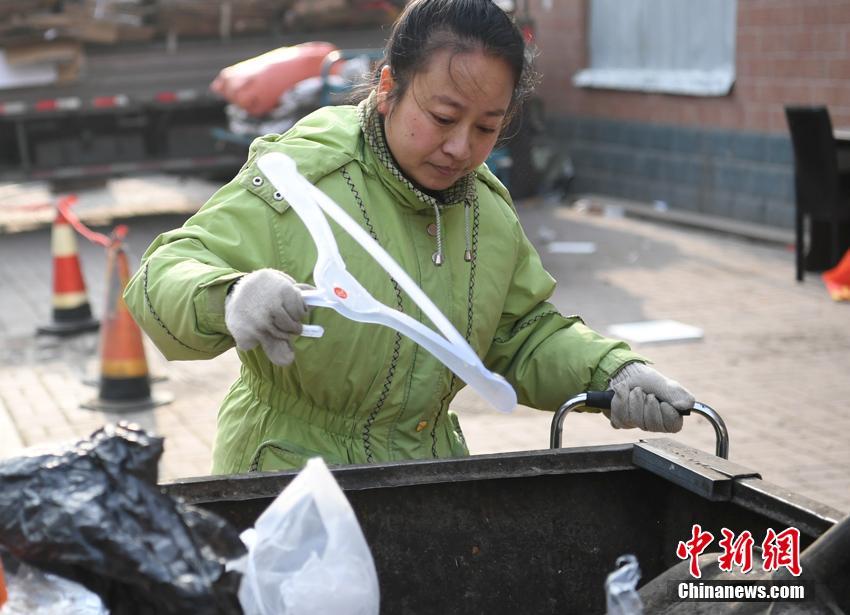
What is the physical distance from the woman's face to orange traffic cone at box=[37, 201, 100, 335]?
5.77 m

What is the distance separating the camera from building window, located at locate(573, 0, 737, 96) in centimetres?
1142

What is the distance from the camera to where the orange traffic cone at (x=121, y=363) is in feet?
21.1

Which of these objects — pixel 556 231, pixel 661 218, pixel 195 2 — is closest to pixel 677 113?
pixel 661 218

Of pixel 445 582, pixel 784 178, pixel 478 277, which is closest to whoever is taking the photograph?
pixel 445 582

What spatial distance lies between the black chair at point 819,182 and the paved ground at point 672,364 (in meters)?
0.34

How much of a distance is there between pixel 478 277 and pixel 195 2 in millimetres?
10837

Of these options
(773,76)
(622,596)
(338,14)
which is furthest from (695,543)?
(338,14)

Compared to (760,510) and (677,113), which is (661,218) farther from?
(760,510)

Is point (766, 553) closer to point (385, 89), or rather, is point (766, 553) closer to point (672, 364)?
point (385, 89)

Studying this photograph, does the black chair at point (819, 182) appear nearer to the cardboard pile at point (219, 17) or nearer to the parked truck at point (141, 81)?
the parked truck at point (141, 81)

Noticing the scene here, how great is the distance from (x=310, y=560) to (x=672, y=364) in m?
5.37

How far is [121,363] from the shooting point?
253 inches

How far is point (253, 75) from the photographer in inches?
463

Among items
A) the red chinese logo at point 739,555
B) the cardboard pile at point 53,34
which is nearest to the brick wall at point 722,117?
the cardboard pile at point 53,34
